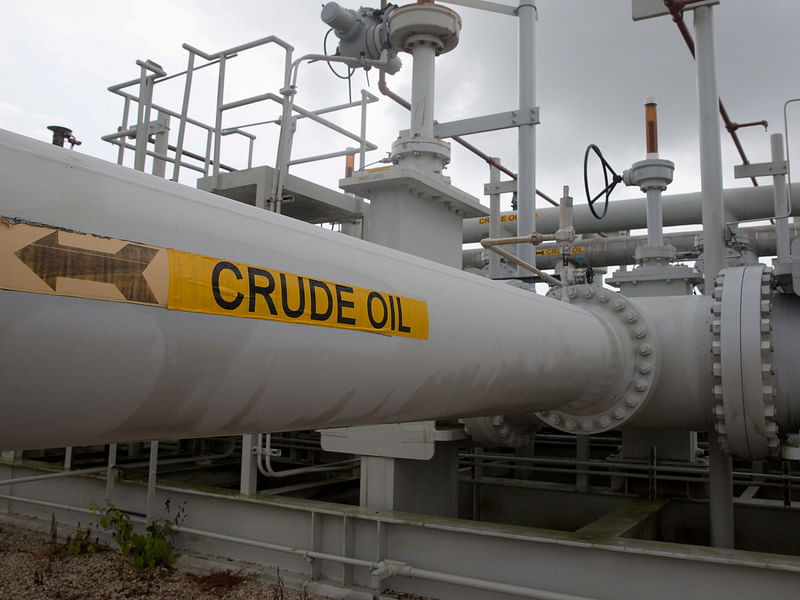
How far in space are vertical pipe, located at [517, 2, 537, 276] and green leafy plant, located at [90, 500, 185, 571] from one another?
10.7 feet

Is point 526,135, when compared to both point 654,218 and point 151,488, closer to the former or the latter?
point 654,218

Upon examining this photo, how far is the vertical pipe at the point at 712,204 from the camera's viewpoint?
11.7ft

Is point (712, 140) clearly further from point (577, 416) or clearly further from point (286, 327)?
point (286, 327)

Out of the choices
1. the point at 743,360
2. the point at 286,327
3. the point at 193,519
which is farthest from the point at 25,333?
the point at 193,519

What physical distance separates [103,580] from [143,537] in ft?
1.10

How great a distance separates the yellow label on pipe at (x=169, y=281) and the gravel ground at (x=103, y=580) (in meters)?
2.89

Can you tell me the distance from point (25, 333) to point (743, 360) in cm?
261

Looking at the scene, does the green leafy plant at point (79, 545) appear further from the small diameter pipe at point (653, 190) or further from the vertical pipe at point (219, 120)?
the small diameter pipe at point (653, 190)

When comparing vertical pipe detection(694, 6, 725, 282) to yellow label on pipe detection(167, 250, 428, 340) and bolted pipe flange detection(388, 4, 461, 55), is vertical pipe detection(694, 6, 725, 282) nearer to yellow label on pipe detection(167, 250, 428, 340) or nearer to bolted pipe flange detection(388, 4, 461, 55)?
bolted pipe flange detection(388, 4, 461, 55)

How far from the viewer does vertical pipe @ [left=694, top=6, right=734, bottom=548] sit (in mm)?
3568

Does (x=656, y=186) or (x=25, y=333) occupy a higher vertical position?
(x=656, y=186)

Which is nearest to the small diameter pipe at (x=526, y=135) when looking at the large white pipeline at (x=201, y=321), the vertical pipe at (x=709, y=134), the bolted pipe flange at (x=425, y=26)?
the bolted pipe flange at (x=425, y=26)

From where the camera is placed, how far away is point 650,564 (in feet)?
10.4

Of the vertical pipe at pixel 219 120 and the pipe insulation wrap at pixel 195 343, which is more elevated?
the vertical pipe at pixel 219 120
